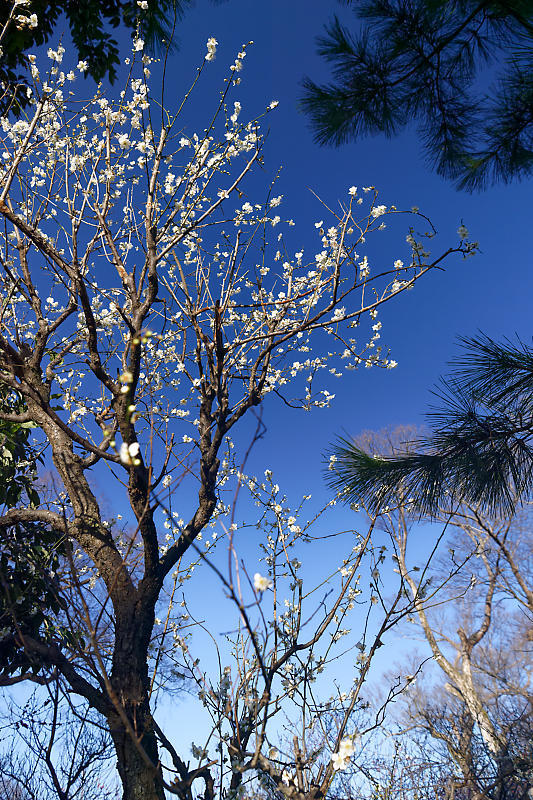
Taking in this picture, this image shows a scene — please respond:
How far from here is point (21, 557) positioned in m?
3.04

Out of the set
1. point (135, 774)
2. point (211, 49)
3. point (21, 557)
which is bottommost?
point (135, 774)

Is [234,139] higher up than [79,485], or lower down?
higher up

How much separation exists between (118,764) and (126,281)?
255 cm

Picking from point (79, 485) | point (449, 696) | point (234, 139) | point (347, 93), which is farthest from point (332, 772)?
point (449, 696)

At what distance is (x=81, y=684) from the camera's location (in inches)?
92.3

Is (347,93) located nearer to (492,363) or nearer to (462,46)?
(462,46)

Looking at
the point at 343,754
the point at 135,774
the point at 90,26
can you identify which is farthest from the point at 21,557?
the point at 90,26

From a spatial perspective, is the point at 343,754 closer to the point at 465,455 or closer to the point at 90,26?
the point at 465,455

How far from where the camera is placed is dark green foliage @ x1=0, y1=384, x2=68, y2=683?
10.0 ft

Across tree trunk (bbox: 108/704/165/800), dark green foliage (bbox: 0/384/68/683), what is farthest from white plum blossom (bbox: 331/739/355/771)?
dark green foliage (bbox: 0/384/68/683)

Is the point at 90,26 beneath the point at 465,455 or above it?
above

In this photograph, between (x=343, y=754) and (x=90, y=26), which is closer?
(x=343, y=754)

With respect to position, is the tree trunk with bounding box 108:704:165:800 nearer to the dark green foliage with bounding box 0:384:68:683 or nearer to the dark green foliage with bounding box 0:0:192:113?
the dark green foliage with bounding box 0:384:68:683

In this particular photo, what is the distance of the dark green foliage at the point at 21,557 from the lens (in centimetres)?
306
